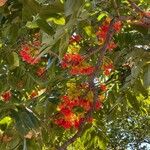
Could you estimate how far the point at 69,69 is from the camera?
3.51m

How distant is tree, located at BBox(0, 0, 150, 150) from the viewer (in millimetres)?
1934

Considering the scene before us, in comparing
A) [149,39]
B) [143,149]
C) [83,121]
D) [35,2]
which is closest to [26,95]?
[83,121]

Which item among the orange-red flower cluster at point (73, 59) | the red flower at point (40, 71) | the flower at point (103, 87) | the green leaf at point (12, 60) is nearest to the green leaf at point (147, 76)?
the green leaf at point (12, 60)

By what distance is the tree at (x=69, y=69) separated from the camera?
1934 mm

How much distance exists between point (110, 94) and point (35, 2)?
2.12 m

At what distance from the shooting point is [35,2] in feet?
6.13

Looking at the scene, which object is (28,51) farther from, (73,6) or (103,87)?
(73,6)

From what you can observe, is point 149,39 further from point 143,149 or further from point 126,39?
point 143,149

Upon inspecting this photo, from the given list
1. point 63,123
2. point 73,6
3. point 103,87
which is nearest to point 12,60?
point 63,123

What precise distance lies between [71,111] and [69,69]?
37 centimetres

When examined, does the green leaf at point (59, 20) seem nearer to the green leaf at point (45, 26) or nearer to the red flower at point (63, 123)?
the green leaf at point (45, 26)

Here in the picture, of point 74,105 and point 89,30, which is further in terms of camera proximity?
point 74,105

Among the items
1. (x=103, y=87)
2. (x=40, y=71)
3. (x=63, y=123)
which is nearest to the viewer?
(x=63, y=123)

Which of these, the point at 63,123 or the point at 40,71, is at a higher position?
the point at 40,71
